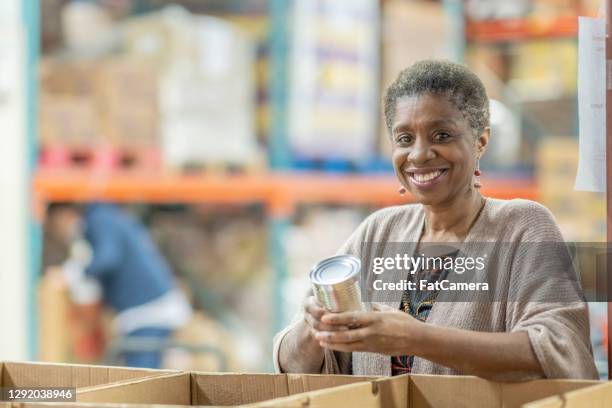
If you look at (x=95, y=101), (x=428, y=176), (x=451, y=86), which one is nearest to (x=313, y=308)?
(x=428, y=176)

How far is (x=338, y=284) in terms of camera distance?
163cm

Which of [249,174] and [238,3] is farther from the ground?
[238,3]

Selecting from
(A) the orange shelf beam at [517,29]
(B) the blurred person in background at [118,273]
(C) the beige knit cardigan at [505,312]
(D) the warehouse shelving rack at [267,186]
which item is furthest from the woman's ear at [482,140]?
(A) the orange shelf beam at [517,29]

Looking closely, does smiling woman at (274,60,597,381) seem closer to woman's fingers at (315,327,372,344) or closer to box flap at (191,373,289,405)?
woman's fingers at (315,327,372,344)

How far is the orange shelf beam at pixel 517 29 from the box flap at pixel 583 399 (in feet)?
16.4

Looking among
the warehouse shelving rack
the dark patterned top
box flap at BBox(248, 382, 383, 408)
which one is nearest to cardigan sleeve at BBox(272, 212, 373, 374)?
the dark patterned top

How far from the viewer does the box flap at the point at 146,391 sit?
5.26 feet

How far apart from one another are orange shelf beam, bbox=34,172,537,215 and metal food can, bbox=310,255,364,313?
3.19 metres

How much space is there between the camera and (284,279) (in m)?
5.37

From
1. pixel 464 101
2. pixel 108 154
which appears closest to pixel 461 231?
pixel 464 101

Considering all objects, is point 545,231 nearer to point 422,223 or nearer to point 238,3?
point 422,223

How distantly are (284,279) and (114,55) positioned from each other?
146cm

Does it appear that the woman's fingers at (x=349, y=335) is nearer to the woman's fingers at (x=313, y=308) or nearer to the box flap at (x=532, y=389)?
the woman's fingers at (x=313, y=308)

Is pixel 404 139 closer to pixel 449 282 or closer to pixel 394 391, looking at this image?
pixel 449 282
